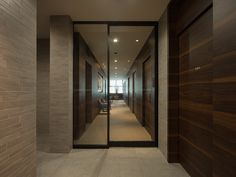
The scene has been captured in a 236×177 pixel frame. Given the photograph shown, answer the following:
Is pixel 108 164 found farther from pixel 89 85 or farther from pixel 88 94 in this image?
pixel 89 85

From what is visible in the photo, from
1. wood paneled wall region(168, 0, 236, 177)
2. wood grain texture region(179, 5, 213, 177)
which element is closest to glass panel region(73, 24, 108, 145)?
wood paneled wall region(168, 0, 236, 177)

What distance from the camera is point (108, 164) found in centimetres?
385

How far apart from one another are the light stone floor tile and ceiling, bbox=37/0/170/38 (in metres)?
3.09

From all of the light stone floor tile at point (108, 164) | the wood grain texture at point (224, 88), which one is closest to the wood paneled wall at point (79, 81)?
the light stone floor tile at point (108, 164)

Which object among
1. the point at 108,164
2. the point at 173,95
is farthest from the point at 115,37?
the point at 108,164

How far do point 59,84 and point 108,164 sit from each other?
2040mm

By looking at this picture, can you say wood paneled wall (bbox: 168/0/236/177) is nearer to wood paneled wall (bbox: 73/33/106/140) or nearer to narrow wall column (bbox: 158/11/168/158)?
narrow wall column (bbox: 158/11/168/158)

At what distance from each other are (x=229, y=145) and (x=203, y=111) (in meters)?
1.04

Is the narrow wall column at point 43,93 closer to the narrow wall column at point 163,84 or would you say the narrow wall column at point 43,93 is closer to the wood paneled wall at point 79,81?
the wood paneled wall at point 79,81

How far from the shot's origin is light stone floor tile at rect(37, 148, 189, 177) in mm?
3431

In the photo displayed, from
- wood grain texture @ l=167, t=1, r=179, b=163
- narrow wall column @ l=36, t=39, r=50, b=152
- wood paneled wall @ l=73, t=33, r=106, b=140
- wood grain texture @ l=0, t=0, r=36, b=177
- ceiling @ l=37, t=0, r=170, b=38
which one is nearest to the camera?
wood grain texture @ l=0, t=0, r=36, b=177

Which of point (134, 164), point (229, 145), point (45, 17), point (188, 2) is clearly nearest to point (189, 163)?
point (134, 164)

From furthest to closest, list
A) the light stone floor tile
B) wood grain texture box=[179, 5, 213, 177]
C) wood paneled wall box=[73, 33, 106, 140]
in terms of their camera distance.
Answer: wood paneled wall box=[73, 33, 106, 140] → the light stone floor tile → wood grain texture box=[179, 5, 213, 177]

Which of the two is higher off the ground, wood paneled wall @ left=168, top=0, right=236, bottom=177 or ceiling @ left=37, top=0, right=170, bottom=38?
ceiling @ left=37, top=0, right=170, bottom=38
